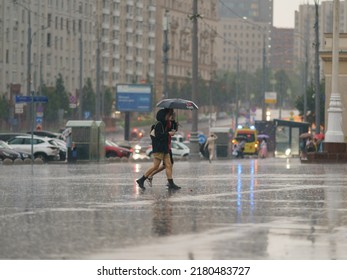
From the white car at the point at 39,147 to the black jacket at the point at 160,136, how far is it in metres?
38.3

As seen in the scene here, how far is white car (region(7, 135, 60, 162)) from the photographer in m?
65.2

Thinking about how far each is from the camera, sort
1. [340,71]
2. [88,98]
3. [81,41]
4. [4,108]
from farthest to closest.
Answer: [88,98] → [4,108] → [81,41] → [340,71]

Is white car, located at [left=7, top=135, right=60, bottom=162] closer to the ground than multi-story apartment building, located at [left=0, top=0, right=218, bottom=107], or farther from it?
closer to the ground

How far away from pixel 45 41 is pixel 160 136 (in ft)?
383

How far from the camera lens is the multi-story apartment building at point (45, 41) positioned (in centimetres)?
13050

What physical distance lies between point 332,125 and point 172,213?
95.3ft

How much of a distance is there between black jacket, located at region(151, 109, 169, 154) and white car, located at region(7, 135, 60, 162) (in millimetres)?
38313

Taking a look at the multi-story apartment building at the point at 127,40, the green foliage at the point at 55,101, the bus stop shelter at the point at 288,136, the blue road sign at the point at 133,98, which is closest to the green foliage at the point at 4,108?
the green foliage at the point at 55,101

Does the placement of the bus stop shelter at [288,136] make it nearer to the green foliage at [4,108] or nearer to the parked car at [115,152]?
the parked car at [115,152]

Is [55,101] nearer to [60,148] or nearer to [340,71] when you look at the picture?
[60,148]

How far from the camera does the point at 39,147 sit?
6544 centimetres

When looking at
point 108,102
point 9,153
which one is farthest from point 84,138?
point 108,102

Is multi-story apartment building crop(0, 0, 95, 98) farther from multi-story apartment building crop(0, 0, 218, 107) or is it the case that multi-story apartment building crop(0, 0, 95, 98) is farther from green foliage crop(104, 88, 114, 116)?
green foliage crop(104, 88, 114, 116)

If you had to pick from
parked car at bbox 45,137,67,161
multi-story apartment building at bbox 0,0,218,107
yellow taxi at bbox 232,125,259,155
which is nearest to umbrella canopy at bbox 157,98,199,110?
parked car at bbox 45,137,67,161
